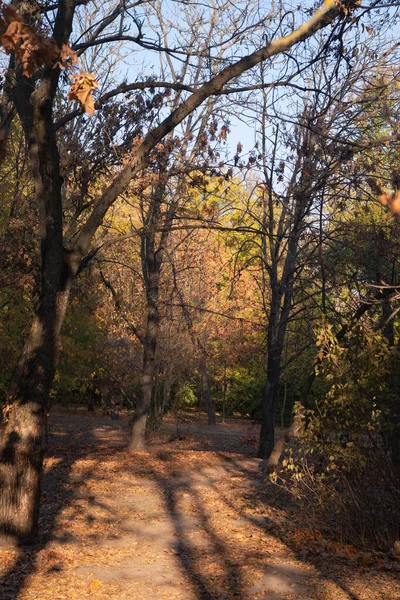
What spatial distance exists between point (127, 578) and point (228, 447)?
1429 cm

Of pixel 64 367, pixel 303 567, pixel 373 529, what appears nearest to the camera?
pixel 303 567

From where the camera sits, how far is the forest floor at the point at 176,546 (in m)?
6.28

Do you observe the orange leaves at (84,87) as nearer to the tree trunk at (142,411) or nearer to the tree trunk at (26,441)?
the tree trunk at (26,441)

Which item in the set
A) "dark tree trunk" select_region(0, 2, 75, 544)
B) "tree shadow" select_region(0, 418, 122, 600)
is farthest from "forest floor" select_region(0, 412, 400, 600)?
"dark tree trunk" select_region(0, 2, 75, 544)

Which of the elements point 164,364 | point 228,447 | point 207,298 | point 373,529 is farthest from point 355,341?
point 207,298

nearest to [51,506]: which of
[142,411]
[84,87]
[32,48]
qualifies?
[142,411]

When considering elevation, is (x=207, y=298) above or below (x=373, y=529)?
above

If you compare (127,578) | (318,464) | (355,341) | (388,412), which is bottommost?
(127,578)

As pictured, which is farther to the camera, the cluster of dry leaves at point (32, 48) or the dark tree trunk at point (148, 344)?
the dark tree trunk at point (148, 344)

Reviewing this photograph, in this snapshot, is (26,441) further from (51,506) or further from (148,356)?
(148,356)

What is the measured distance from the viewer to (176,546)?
8.11 m

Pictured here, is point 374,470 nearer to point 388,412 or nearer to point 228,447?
point 388,412

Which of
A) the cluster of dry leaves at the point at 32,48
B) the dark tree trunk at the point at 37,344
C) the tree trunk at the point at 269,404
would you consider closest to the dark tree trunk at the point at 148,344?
the tree trunk at the point at 269,404

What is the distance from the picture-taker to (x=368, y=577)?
6.50 m
